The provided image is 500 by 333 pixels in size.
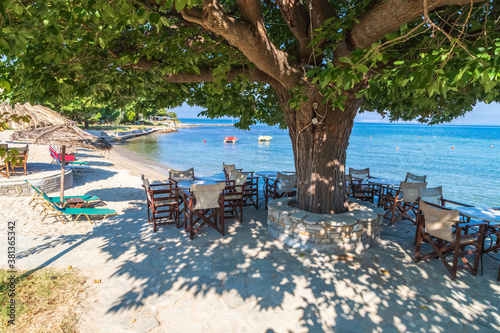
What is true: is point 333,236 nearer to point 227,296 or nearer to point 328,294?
point 328,294

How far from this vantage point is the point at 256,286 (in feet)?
13.1

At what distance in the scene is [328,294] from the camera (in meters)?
3.83

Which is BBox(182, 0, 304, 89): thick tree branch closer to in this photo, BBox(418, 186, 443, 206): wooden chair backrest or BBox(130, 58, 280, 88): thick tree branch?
BBox(130, 58, 280, 88): thick tree branch

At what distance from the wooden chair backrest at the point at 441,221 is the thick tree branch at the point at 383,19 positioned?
9.42ft

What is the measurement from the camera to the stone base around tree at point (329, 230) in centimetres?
506

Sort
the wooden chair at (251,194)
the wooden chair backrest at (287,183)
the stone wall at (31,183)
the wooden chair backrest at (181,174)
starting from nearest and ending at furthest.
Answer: the wooden chair backrest at (287,183) → the wooden chair at (251,194) → the stone wall at (31,183) → the wooden chair backrest at (181,174)

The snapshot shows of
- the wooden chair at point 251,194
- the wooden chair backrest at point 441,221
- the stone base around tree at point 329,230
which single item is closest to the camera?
the wooden chair backrest at point 441,221

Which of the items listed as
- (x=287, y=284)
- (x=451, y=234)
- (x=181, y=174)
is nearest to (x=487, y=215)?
(x=451, y=234)

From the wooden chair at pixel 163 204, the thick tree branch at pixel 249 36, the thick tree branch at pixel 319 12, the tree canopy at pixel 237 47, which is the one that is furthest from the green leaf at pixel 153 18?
the wooden chair at pixel 163 204

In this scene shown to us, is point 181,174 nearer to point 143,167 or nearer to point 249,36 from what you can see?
point 249,36

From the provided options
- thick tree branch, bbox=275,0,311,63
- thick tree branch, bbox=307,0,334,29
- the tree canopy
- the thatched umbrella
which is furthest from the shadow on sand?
thick tree branch, bbox=307,0,334,29

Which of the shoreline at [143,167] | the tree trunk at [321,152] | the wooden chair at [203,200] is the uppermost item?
the tree trunk at [321,152]

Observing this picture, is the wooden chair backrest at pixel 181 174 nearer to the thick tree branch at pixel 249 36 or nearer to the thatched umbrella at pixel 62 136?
the thatched umbrella at pixel 62 136

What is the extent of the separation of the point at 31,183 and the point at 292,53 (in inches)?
368
